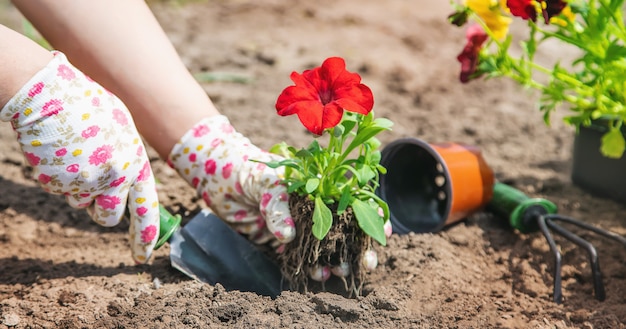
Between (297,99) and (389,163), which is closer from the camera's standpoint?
(297,99)

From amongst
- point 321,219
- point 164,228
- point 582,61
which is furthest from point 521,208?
point 164,228

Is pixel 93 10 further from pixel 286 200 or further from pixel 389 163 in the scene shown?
pixel 389 163

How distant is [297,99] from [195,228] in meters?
0.49

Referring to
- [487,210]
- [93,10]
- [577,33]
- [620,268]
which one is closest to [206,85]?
[93,10]

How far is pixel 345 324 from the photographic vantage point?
48.2 inches

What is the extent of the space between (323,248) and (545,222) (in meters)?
0.62

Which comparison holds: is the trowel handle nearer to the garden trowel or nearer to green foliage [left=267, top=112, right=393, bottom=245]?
green foliage [left=267, top=112, right=393, bottom=245]

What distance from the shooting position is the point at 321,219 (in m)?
1.29

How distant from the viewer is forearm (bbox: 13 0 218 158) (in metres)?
1.48

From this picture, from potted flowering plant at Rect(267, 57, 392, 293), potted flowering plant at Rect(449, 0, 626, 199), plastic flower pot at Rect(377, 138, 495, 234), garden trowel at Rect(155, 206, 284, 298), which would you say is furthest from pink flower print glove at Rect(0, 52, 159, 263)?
potted flowering plant at Rect(449, 0, 626, 199)

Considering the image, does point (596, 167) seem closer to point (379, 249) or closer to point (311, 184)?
point (379, 249)

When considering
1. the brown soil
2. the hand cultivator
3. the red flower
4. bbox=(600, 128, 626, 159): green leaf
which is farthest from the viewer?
the red flower

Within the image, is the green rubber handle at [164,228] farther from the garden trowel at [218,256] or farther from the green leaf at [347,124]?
the green leaf at [347,124]

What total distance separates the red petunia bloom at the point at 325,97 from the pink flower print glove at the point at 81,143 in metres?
0.35
